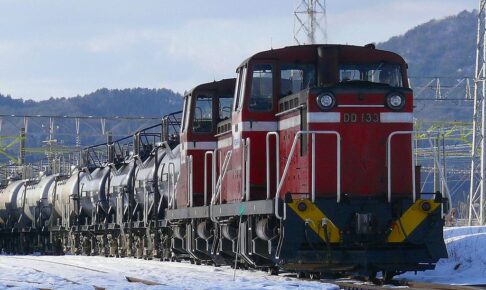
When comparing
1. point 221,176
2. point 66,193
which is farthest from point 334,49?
point 66,193

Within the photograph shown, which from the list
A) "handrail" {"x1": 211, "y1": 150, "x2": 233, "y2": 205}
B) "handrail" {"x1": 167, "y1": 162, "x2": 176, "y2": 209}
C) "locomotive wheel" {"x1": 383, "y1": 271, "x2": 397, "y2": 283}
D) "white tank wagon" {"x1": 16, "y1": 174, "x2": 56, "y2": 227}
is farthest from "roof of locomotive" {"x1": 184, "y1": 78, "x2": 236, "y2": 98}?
"white tank wagon" {"x1": 16, "y1": 174, "x2": 56, "y2": 227}

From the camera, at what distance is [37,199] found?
4859cm

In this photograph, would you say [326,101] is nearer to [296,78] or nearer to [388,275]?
[296,78]

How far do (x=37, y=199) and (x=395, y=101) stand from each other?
33.0 meters

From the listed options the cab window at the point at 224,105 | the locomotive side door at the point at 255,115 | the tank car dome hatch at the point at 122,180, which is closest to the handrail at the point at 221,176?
the locomotive side door at the point at 255,115

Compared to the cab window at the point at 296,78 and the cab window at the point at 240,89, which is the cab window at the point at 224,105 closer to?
the cab window at the point at 240,89

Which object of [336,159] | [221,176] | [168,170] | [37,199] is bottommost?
[37,199]

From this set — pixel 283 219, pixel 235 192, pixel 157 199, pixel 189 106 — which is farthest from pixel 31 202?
pixel 283 219

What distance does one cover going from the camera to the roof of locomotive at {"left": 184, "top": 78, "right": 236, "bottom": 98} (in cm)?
2405

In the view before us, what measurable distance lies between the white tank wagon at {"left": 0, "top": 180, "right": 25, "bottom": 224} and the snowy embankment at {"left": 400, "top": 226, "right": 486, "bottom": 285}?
33489 millimetres

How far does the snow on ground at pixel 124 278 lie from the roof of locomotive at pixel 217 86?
13.3 ft

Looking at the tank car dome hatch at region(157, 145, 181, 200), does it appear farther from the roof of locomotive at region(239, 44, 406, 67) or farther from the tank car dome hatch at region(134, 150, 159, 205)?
the roof of locomotive at region(239, 44, 406, 67)

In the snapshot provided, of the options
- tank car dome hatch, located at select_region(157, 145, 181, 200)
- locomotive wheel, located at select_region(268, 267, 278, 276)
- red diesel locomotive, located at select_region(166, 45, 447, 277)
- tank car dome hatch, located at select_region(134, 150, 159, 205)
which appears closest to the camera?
red diesel locomotive, located at select_region(166, 45, 447, 277)

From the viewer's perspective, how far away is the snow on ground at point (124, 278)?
1656 centimetres
